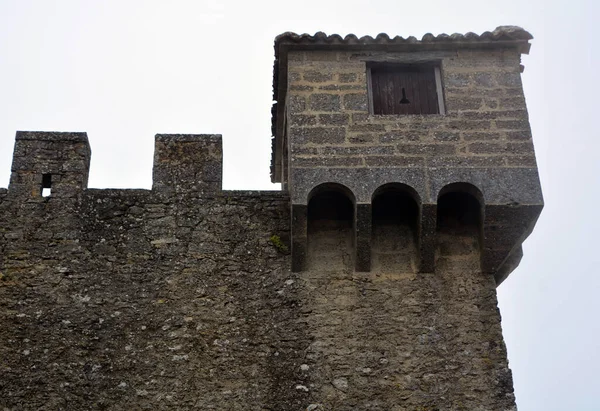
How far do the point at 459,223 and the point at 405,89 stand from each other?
5.01 feet

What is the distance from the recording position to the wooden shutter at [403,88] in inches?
383

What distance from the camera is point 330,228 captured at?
9.45 m

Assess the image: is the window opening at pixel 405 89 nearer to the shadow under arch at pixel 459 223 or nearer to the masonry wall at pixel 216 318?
the shadow under arch at pixel 459 223

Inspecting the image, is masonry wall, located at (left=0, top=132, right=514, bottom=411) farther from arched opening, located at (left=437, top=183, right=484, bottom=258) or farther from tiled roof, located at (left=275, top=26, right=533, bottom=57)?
tiled roof, located at (left=275, top=26, right=533, bottom=57)

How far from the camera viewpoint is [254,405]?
834 cm

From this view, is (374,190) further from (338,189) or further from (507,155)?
(507,155)

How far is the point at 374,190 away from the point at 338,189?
0.36 metres

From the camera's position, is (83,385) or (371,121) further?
(371,121)

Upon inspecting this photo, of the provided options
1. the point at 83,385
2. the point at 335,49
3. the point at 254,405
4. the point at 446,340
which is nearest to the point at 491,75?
the point at 335,49

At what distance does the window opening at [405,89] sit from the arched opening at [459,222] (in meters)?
0.91

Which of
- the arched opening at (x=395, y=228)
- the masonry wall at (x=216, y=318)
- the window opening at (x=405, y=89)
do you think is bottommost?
the masonry wall at (x=216, y=318)

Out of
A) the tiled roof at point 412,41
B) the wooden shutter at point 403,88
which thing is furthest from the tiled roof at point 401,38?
the wooden shutter at point 403,88

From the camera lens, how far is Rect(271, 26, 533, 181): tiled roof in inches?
385

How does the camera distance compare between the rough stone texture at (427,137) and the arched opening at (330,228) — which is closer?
the rough stone texture at (427,137)
